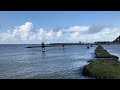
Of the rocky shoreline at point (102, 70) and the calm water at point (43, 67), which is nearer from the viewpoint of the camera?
the rocky shoreline at point (102, 70)

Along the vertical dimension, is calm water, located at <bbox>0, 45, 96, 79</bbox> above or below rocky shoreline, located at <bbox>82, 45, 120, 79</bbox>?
below

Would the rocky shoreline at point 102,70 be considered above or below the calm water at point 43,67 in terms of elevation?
above

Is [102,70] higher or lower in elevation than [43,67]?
higher

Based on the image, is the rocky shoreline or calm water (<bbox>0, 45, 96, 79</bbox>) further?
calm water (<bbox>0, 45, 96, 79</bbox>)

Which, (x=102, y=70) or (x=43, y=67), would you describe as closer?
(x=102, y=70)
